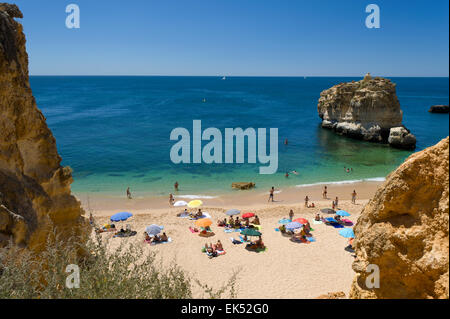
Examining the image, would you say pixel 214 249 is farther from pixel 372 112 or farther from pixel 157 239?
pixel 372 112

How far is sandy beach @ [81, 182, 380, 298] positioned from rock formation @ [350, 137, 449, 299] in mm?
5416

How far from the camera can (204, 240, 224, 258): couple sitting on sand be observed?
49.7ft

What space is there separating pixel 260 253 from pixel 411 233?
11.8m

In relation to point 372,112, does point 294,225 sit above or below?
below

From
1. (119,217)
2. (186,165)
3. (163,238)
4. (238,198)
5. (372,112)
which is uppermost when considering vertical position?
(372,112)

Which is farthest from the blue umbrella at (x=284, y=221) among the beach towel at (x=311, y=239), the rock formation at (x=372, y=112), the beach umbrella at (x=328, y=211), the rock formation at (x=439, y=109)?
the rock formation at (x=439, y=109)

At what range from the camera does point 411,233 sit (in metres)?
4.27

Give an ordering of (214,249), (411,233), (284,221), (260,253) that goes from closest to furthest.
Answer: (411,233) → (260,253) → (214,249) → (284,221)

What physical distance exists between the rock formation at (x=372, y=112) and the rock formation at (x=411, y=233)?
43143 mm

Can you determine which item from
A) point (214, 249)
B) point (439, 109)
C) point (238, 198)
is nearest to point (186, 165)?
point (238, 198)

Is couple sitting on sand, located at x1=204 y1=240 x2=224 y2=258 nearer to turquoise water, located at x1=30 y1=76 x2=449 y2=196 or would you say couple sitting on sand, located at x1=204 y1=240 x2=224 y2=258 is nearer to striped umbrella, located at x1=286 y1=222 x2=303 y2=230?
striped umbrella, located at x1=286 y1=222 x2=303 y2=230

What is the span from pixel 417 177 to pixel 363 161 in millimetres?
35452

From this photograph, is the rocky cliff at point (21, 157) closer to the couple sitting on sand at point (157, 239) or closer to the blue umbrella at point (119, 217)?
the couple sitting on sand at point (157, 239)
